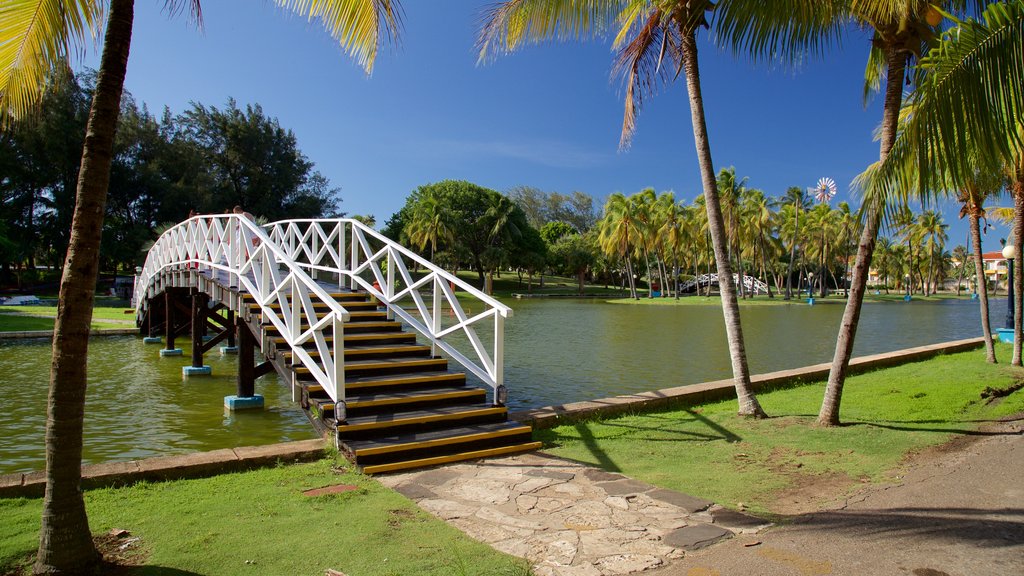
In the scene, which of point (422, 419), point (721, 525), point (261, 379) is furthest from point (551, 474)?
point (261, 379)

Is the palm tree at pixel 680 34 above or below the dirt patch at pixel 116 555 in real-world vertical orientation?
above

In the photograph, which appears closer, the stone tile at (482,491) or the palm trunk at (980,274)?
the stone tile at (482,491)

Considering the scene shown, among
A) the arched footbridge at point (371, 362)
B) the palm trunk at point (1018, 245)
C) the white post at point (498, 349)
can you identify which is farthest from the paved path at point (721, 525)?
the palm trunk at point (1018, 245)

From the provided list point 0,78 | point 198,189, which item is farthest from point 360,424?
point 198,189

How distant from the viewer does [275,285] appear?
27.1ft

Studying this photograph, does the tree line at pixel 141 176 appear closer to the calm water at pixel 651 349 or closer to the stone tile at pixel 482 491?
the calm water at pixel 651 349

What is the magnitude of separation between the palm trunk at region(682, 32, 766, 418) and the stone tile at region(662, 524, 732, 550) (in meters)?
4.07

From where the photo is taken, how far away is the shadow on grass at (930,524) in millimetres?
4039

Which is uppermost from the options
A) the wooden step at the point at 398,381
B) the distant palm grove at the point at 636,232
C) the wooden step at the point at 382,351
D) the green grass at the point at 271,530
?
the distant palm grove at the point at 636,232

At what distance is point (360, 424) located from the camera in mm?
6375

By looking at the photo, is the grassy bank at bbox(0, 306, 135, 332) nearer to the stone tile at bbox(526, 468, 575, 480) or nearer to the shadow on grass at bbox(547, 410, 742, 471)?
the shadow on grass at bbox(547, 410, 742, 471)

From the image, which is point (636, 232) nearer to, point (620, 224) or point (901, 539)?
point (620, 224)

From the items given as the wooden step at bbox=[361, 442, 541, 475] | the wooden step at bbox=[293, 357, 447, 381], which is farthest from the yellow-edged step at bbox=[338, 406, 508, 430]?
the wooden step at bbox=[293, 357, 447, 381]

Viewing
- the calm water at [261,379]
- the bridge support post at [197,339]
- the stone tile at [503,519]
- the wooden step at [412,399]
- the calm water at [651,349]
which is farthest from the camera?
the bridge support post at [197,339]
